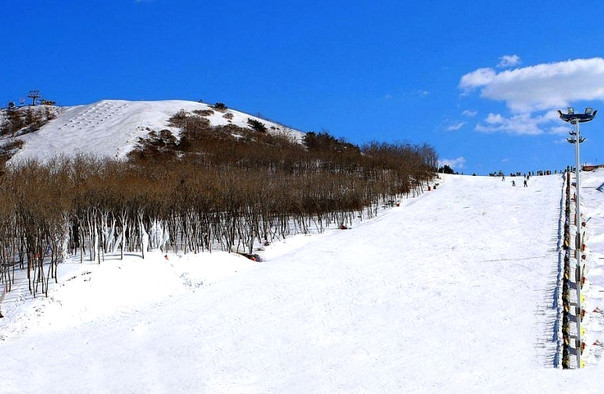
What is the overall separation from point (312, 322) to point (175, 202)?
14.2 meters

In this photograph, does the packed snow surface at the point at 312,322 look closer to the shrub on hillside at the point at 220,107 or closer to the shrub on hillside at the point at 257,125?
the shrub on hillside at the point at 257,125

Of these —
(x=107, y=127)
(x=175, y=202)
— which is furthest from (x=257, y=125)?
(x=175, y=202)

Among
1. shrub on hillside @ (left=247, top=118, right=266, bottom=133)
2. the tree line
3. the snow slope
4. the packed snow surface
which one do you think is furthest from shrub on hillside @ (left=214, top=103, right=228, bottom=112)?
the packed snow surface

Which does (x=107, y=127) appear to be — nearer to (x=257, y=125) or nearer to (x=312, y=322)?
(x=257, y=125)

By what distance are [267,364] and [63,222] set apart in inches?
596

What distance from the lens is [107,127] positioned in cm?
7181

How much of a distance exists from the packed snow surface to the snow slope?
112 feet

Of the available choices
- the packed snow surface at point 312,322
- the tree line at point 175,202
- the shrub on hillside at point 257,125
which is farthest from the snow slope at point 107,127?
the packed snow surface at point 312,322

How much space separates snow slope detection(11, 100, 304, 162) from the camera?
62531mm

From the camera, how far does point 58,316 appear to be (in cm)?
2297

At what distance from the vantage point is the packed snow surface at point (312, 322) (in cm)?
1700

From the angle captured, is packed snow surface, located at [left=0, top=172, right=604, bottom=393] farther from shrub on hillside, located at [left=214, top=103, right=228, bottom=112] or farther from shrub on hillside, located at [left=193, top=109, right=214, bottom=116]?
shrub on hillside, located at [left=214, top=103, right=228, bottom=112]

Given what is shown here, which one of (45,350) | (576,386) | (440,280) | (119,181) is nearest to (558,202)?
(440,280)

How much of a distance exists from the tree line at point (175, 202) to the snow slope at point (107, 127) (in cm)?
518
